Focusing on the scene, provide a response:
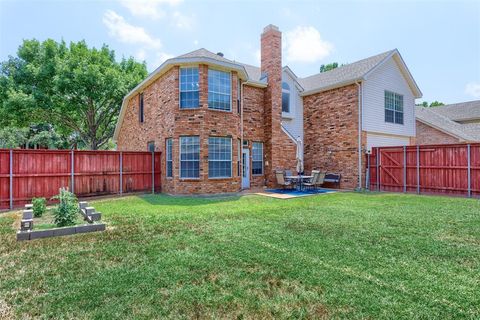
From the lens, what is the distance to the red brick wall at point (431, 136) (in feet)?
65.9

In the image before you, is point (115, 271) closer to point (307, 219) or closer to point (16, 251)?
point (16, 251)

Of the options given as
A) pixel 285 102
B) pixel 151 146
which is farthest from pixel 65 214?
pixel 285 102

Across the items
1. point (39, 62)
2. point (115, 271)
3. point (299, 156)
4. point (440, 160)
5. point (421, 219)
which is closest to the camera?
point (115, 271)

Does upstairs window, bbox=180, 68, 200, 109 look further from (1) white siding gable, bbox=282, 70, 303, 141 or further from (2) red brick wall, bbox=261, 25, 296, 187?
(1) white siding gable, bbox=282, 70, 303, 141

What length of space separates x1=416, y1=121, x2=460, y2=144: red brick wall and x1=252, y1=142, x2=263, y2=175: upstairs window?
577 inches

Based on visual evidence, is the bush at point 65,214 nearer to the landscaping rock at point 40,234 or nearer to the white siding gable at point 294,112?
the landscaping rock at point 40,234

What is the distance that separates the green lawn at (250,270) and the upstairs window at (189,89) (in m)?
6.94

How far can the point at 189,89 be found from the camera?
486 inches

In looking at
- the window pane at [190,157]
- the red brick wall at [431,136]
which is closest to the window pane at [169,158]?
the window pane at [190,157]

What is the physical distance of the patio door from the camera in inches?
574

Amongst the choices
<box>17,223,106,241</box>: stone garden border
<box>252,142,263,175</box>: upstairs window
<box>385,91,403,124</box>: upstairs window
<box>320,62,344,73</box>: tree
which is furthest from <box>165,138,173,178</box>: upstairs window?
<box>320,62,344,73</box>: tree

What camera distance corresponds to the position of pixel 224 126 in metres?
12.7

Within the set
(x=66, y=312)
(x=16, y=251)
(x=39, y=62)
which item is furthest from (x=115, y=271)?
(x=39, y=62)

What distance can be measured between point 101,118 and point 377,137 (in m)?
22.5
